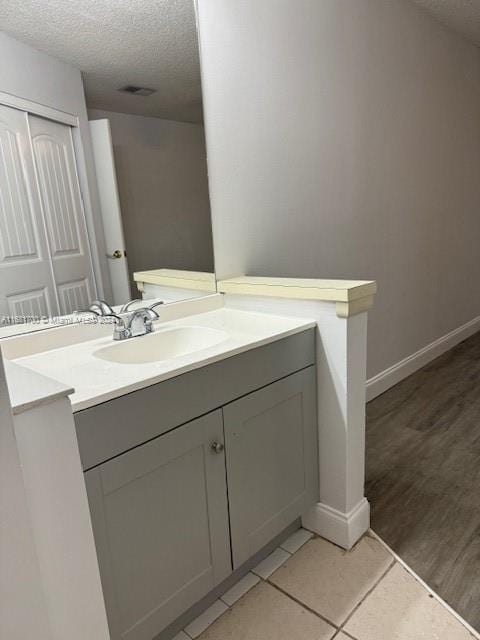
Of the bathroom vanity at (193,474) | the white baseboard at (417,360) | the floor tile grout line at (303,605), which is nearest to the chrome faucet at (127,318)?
the bathroom vanity at (193,474)

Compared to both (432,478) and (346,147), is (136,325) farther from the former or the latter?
(346,147)

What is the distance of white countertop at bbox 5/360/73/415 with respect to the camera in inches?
29.6

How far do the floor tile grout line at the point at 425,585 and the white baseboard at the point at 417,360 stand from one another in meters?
1.18

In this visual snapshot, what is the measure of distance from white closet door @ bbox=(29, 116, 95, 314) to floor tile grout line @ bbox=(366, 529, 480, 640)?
4.33 feet

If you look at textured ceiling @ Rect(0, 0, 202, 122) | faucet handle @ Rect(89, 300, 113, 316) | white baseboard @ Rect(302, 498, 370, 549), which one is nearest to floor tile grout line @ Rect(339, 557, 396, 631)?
white baseboard @ Rect(302, 498, 370, 549)

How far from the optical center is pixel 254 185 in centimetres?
202

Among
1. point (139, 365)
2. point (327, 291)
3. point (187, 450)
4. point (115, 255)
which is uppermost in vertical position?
point (115, 255)

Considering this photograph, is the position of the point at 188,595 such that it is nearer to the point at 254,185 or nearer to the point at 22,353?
the point at 22,353

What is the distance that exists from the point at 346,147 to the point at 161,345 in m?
1.53

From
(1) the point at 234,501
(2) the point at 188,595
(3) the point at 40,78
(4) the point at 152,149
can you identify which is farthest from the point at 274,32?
(2) the point at 188,595

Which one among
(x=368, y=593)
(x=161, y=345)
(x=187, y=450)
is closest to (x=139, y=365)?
(x=187, y=450)

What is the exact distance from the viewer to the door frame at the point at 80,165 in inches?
49.6

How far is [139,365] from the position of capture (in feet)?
3.95

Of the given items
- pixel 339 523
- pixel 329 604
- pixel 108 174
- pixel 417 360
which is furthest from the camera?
pixel 417 360
